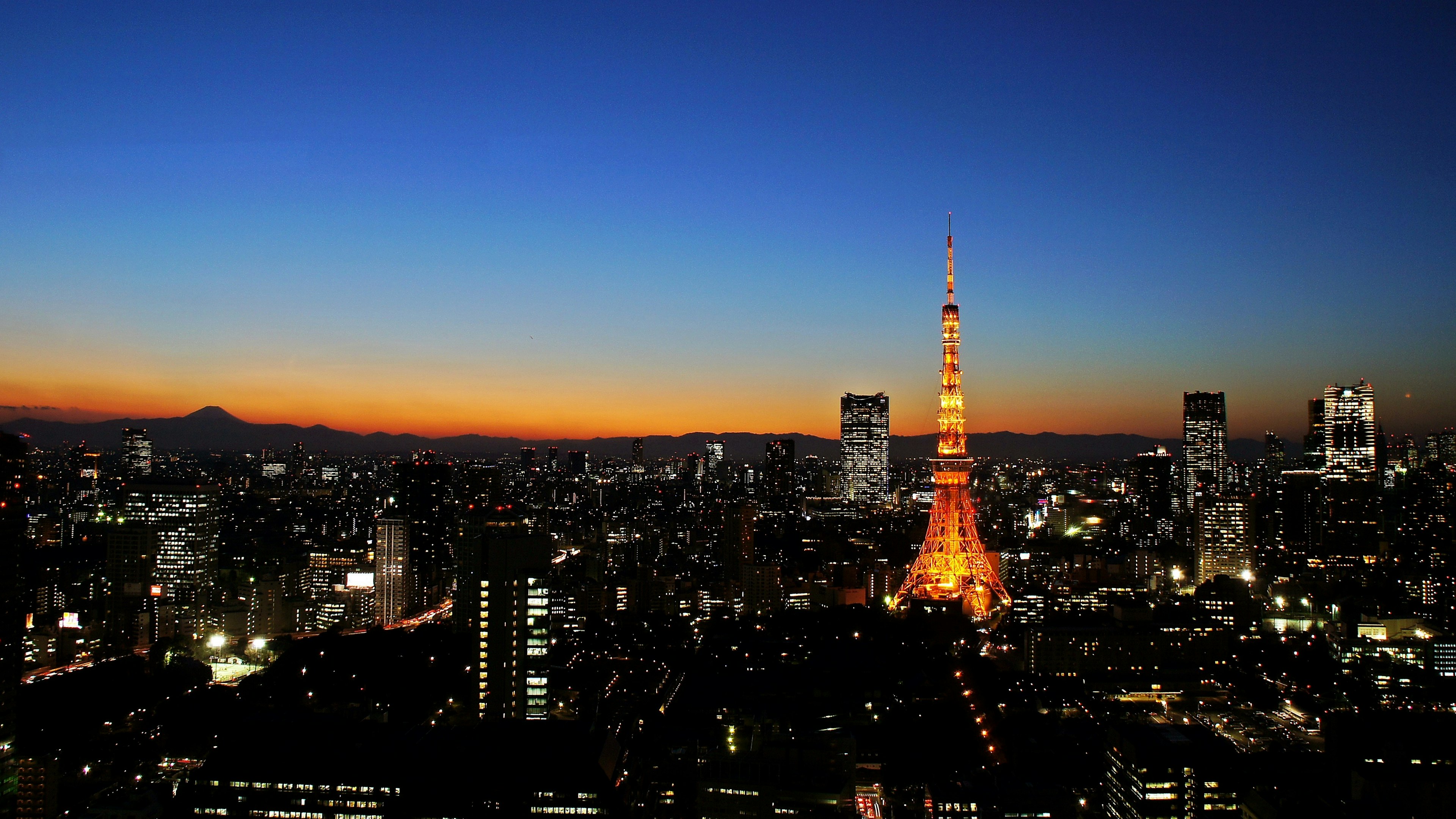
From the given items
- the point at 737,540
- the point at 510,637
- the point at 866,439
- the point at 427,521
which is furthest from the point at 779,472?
the point at 510,637

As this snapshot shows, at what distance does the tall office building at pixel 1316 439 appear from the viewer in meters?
30.8

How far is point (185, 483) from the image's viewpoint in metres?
23.3

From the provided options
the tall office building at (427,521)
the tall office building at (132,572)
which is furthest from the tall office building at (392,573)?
the tall office building at (132,572)

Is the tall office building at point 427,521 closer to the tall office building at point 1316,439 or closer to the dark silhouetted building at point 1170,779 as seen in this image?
the dark silhouetted building at point 1170,779

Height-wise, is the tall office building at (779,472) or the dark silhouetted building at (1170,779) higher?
the tall office building at (779,472)

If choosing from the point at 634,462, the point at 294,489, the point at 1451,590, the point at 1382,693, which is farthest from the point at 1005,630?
the point at 634,462

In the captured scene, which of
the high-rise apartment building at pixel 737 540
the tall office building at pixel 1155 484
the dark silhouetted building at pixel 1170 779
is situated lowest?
the dark silhouetted building at pixel 1170 779

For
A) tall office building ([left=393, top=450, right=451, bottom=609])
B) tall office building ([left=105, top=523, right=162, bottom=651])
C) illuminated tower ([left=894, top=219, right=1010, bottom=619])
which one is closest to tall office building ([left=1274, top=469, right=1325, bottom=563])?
illuminated tower ([left=894, top=219, right=1010, bottom=619])

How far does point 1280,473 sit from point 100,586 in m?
30.2

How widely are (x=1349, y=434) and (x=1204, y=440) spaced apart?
6625mm

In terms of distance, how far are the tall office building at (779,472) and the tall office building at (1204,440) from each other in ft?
45.0

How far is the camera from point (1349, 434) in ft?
96.6

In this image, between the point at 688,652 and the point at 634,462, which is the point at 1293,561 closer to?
the point at 688,652

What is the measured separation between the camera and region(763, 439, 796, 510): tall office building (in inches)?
1650
